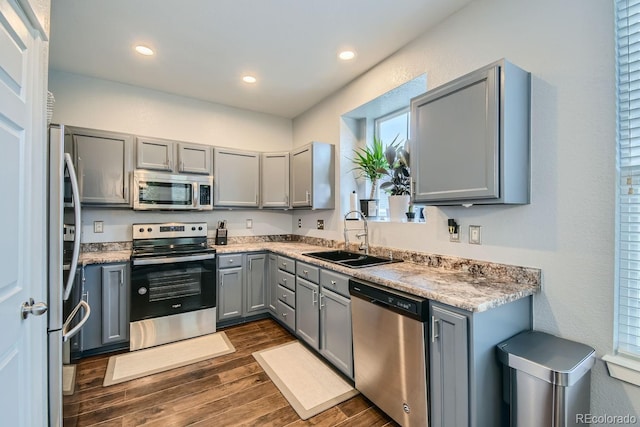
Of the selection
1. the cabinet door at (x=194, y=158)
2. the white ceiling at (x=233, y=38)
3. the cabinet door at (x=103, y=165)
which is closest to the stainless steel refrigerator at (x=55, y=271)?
the white ceiling at (x=233, y=38)

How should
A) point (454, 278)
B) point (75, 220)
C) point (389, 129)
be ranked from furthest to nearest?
point (389, 129) → point (454, 278) → point (75, 220)

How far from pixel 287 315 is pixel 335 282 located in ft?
3.52

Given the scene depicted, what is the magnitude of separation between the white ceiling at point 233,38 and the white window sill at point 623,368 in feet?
7.48

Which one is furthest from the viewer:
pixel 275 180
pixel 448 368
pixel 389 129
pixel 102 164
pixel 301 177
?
pixel 275 180

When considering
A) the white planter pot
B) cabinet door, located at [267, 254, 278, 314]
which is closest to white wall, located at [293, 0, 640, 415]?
the white planter pot

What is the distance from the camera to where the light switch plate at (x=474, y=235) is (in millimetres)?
1960

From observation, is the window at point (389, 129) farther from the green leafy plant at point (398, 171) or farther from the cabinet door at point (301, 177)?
the cabinet door at point (301, 177)

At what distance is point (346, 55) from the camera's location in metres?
2.65

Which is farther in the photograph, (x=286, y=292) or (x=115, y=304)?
(x=286, y=292)

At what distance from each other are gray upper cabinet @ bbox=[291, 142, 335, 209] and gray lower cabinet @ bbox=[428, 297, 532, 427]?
2.07 metres

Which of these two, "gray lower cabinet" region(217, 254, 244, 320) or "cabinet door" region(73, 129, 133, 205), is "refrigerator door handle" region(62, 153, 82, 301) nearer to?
"cabinet door" region(73, 129, 133, 205)

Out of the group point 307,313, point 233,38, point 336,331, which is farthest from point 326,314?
point 233,38

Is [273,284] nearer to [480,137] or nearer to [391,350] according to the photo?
[391,350]

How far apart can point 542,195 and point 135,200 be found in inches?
137
